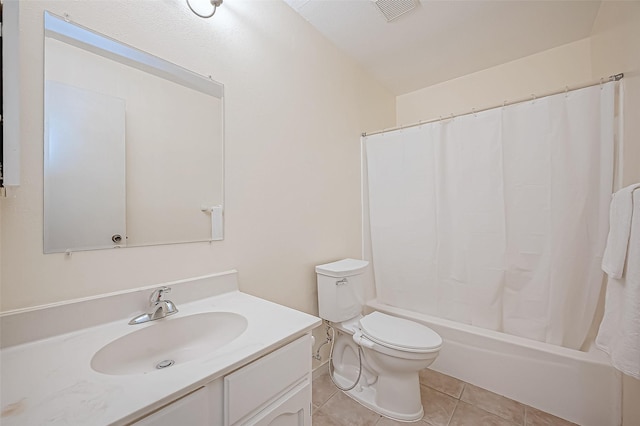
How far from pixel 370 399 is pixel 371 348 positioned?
37 centimetres

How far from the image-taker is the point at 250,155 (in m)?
1.35

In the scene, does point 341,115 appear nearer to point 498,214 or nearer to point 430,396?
point 498,214

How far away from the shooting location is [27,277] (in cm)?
75

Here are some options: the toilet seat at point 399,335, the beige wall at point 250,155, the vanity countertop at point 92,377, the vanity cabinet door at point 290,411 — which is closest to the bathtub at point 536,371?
the toilet seat at point 399,335

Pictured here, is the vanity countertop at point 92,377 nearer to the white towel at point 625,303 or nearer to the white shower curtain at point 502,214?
the white towel at point 625,303

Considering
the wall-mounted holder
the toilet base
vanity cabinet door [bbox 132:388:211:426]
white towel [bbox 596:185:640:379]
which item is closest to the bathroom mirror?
the wall-mounted holder

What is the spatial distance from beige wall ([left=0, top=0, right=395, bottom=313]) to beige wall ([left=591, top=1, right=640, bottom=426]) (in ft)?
4.85

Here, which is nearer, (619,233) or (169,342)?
(169,342)

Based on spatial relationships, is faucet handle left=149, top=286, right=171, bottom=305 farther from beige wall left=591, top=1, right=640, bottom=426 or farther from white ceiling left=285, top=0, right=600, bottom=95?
beige wall left=591, top=1, right=640, bottom=426

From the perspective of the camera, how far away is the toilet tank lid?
5.29 feet

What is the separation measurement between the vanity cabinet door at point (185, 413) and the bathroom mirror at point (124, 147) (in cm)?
63

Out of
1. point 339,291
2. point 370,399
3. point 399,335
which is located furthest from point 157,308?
point 370,399

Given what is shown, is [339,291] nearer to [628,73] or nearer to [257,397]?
[257,397]

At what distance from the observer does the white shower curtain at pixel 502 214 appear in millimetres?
1410
